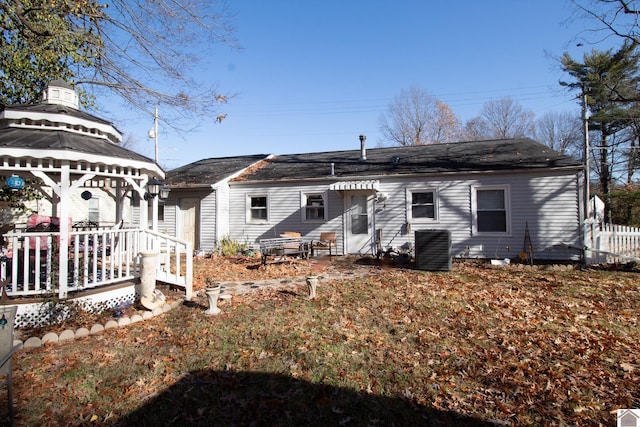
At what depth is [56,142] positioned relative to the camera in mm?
5812

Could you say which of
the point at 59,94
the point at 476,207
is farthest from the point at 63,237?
the point at 476,207

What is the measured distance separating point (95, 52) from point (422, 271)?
36.3ft

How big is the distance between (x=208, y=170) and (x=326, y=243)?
24.7 ft

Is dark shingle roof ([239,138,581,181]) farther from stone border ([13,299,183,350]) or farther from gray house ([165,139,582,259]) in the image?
stone border ([13,299,183,350])

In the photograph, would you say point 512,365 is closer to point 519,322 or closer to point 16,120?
point 519,322

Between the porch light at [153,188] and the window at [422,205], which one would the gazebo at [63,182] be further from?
the window at [422,205]

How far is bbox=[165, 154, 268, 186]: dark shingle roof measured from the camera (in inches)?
569

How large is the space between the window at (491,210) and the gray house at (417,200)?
3 centimetres

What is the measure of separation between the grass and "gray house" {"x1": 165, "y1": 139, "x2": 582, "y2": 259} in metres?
4.90

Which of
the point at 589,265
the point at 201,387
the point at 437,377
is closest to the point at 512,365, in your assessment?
the point at 437,377

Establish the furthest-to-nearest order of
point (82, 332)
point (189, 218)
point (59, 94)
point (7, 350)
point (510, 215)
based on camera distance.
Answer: point (189, 218)
point (510, 215)
point (59, 94)
point (82, 332)
point (7, 350)

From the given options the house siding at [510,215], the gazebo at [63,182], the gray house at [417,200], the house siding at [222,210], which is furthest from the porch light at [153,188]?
the house siding at [510,215]

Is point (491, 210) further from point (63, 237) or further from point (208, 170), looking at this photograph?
point (208, 170)

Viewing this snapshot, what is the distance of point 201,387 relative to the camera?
147 inches
